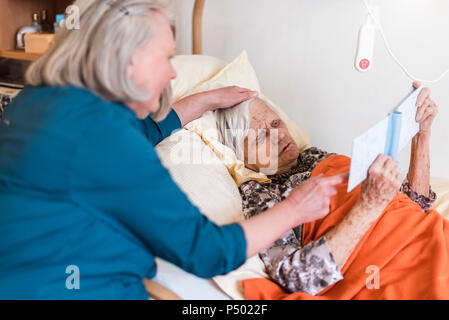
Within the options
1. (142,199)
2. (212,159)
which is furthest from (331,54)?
(142,199)

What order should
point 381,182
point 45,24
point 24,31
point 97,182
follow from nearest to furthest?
1. point 97,182
2. point 381,182
3. point 24,31
4. point 45,24

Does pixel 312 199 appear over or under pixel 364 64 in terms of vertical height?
under

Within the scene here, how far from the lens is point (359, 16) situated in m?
1.94

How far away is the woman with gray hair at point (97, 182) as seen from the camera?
0.79 m

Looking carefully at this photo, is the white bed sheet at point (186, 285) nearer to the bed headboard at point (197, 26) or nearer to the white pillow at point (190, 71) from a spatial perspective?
the white pillow at point (190, 71)

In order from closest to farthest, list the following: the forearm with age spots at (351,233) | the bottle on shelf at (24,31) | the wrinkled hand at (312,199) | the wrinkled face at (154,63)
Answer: the wrinkled face at (154,63) < the wrinkled hand at (312,199) < the forearm with age spots at (351,233) < the bottle on shelf at (24,31)

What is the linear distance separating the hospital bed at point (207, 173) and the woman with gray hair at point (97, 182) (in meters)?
0.19

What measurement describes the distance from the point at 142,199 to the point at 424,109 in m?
1.04

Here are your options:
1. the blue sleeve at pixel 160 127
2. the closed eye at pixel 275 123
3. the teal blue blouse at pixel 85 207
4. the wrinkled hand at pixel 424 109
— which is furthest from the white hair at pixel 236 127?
the teal blue blouse at pixel 85 207

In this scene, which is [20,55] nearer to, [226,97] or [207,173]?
[226,97]

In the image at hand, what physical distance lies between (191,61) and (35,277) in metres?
1.26

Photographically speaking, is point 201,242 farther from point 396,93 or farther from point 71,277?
point 396,93

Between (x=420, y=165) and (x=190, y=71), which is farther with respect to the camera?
(x=190, y=71)

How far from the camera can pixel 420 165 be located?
152cm
